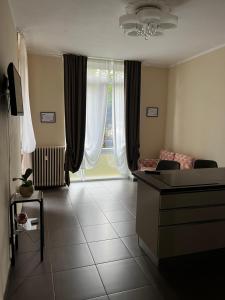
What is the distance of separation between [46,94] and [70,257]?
11.7ft

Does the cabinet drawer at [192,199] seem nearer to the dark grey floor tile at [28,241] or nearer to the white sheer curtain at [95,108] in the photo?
the dark grey floor tile at [28,241]

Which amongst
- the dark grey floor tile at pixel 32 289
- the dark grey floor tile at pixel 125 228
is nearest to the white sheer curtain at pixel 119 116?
the dark grey floor tile at pixel 125 228

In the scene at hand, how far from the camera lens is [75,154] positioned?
17.1 feet

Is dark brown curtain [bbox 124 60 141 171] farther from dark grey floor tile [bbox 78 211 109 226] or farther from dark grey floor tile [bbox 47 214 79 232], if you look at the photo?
dark grey floor tile [bbox 47 214 79 232]

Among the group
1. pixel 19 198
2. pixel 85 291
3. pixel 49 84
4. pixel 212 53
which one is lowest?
pixel 85 291

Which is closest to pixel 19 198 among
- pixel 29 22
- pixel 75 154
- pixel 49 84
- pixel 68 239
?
pixel 68 239

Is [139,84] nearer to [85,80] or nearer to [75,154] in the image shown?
[85,80]

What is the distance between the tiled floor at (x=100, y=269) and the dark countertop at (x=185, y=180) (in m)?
0.83

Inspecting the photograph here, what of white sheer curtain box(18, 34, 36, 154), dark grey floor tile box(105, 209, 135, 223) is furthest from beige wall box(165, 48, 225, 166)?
white sheer curtain box(18, 34, 36, 154)

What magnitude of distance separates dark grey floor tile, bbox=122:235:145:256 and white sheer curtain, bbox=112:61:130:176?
9.20 ft

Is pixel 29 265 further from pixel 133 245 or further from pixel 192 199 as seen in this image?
pixel 192 199

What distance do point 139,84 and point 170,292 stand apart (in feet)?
14.4

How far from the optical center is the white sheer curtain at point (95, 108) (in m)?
5.32

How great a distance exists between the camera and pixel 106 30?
3551 millimetres
